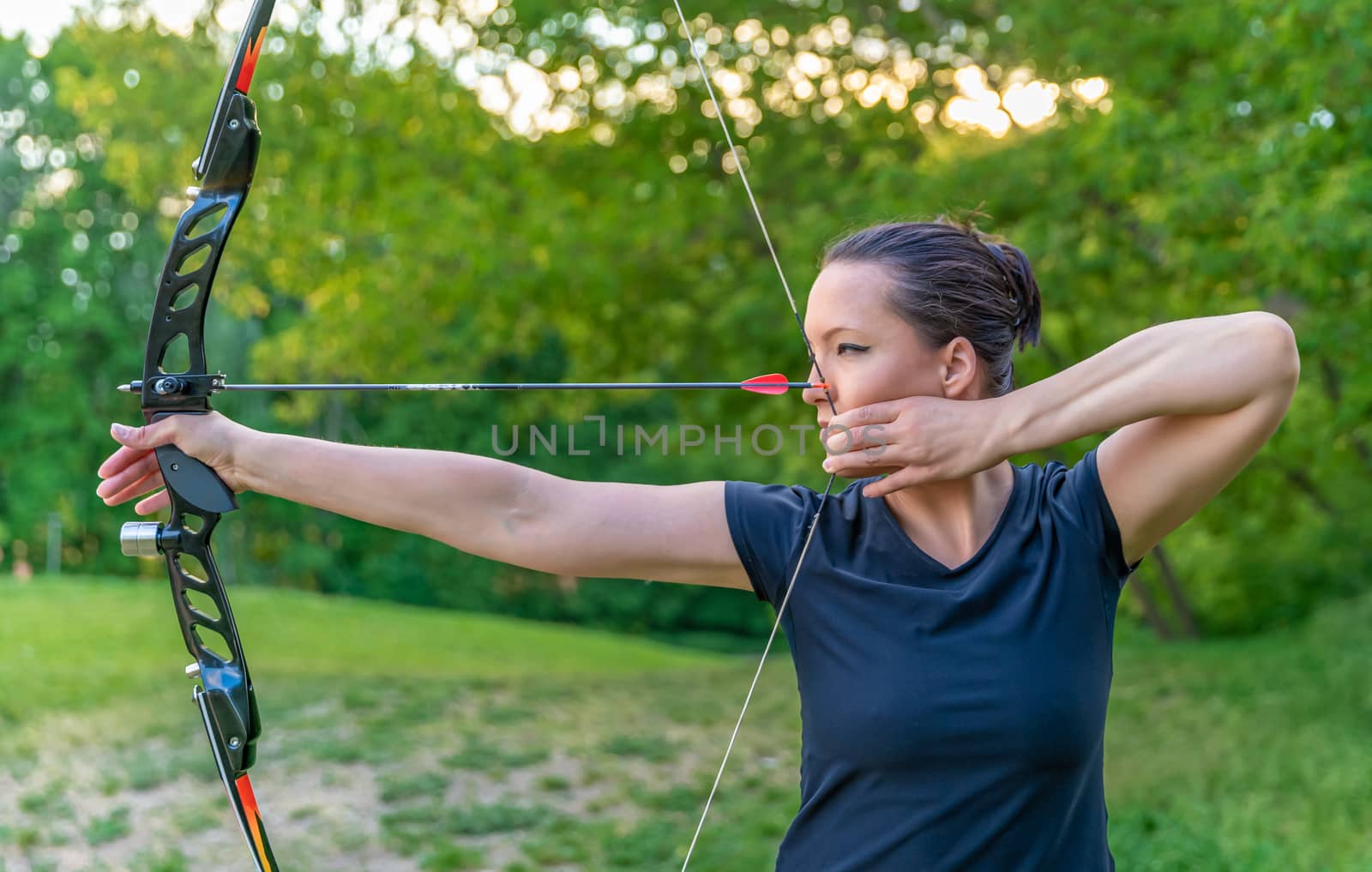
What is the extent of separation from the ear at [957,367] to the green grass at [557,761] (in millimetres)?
2969

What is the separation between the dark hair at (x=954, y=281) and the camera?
3.98ft

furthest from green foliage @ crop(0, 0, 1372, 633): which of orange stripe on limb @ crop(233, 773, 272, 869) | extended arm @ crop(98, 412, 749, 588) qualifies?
orange stripe on limb @ crop(233, 773, 272, 869)

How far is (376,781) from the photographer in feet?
Answer: 16.8

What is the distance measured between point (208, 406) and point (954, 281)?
0.83 metres

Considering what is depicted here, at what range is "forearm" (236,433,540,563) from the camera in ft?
3.88

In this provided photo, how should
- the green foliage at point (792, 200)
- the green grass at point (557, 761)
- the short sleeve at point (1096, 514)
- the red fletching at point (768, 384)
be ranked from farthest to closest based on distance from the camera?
the green foliage at point (792, 200) < the green grass at point (557, 761) < the red fletching at point (768, 384) < the short sleeve at point (1096, 514)

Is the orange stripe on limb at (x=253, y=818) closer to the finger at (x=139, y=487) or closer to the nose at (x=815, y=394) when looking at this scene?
the finger at (x=139, y=487)

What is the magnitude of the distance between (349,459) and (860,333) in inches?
20.3

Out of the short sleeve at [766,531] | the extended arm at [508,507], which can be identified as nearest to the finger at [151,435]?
the extended arm at [508,507]

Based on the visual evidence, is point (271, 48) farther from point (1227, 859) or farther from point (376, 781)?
point (1227, 859)

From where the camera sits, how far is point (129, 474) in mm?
1343

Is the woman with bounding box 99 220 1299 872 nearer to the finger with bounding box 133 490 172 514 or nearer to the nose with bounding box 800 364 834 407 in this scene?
the nose with bounding box 800 364 834 407

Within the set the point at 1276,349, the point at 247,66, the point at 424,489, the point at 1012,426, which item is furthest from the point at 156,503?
the point at 1276,349

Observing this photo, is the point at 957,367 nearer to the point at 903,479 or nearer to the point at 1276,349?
the point at 903,479
